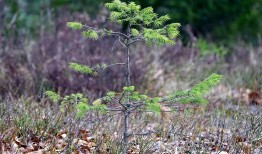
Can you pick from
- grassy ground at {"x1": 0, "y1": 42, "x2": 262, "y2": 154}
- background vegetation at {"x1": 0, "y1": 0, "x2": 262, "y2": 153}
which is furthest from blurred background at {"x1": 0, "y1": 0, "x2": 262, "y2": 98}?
grassy ground at {"x1": 0, "y1": 42, "x2": 262, "y2": 154}

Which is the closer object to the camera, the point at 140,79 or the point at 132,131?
the point at 132,131

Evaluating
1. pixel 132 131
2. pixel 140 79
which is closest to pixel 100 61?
pixel 140 79

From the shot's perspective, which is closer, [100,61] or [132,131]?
[132,131]

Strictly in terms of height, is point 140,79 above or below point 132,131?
above

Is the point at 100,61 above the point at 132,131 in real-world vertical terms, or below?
above

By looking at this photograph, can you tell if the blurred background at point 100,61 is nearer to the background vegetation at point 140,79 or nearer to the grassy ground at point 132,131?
the background vegetation at point 140,79

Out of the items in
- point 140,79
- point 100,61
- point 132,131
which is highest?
point 100,61

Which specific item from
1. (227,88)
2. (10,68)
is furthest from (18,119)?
(227,88)

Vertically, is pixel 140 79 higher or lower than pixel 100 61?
lower

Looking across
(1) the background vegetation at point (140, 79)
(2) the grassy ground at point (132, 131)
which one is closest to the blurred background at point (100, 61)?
(1) the background vegetation at point (140, 79)

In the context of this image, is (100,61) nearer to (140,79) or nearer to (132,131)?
(140,79)

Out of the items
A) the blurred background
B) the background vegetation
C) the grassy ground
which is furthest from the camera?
the blurred background

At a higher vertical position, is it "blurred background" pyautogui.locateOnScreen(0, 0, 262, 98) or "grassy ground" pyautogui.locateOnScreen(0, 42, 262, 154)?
"blurred background" pyautogui.locateOnScreen(0, 0, 262, 98)

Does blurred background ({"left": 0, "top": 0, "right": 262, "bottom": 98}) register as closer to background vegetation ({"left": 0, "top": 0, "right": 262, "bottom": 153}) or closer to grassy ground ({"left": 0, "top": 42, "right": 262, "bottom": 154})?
background vegetation ({"left": 0, "top": 0, "right": 262, "bottom": 153})
